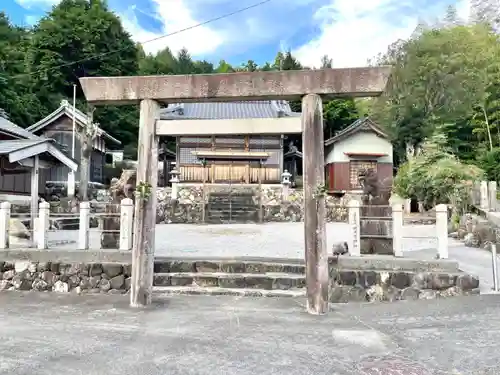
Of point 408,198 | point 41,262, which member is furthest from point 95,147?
point 41,262

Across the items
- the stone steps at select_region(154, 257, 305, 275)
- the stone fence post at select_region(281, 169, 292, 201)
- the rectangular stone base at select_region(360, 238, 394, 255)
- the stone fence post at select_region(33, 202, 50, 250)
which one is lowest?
the stone steps at select_region(154, 257, 305, 275)

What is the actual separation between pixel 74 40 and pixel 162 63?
48.0ft

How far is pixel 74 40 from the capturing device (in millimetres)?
34281

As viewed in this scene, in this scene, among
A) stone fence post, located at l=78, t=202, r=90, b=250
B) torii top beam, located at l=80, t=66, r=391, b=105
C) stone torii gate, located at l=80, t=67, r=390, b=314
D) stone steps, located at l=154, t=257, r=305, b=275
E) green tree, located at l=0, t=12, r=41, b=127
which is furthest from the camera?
green tree, located at l=0, t=12, r=41, b=127

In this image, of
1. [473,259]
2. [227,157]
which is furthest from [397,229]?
[227,157]

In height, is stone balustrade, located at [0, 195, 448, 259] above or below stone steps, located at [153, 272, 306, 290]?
above

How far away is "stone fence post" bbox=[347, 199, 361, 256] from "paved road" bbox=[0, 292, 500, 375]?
1.16m

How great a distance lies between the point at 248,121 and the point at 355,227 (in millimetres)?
2932

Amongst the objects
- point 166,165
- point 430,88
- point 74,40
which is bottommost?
point 166,165

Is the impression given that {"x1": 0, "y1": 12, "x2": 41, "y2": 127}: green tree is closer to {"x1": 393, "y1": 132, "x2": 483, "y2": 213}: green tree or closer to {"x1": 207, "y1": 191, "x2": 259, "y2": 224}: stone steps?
{"x1": 207, "y1": 191, "x2": 259, "y2": 224}: stone steps

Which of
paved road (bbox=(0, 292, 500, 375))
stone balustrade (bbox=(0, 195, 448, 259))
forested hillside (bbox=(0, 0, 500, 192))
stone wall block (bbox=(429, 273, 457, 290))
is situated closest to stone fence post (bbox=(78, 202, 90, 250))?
stone balustrade (bbox=(0, 195, 448, 259))

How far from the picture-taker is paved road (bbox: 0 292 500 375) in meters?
3.84

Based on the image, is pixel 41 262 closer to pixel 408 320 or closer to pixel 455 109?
pixel 408 320

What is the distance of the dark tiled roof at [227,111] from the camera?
27781 mm
